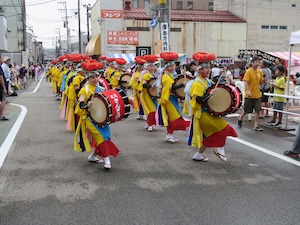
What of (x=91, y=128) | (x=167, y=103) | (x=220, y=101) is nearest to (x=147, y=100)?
(x=167, y=103)

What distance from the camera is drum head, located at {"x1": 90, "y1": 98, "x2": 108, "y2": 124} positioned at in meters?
5.80

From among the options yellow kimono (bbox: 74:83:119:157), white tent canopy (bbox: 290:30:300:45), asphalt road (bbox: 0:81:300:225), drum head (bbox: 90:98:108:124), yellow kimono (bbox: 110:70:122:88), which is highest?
white tent canopy (bbox: 290:30:300:45)

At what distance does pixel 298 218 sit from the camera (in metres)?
4.27

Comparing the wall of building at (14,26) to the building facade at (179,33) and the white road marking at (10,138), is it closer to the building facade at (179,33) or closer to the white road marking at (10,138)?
the building facade at (179,33)

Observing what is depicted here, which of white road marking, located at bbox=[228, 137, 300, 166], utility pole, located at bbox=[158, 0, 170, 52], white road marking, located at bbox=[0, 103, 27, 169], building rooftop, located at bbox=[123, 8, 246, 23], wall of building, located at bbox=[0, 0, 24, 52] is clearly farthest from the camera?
wall of building, located at bbox=[0, 0, 24, 52]

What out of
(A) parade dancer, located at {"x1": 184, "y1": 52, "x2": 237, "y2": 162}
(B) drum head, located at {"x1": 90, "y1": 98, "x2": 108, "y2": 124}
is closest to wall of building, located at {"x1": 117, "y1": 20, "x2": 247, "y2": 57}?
(A) parade dancer, located at {"x1": 184, "y1": 52, "x2": 237, "y2": 162}

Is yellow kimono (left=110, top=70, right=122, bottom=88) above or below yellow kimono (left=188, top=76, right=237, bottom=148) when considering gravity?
→ above

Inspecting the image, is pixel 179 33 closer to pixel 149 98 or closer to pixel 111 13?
pixel 111 13

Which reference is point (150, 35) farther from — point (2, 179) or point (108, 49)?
point (2, 179)

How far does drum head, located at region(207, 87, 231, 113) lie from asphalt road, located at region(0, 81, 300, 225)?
97 cm

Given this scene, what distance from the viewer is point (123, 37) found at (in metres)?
34.1

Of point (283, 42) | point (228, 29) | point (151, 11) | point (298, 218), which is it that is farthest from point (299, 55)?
point (298, 218)

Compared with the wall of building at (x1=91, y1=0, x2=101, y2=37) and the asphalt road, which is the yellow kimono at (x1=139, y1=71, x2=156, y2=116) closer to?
the asphalt road

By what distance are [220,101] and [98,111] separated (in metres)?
1.95
